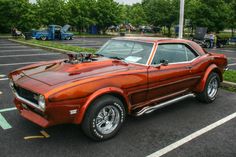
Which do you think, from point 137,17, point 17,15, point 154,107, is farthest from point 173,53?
point 137,17

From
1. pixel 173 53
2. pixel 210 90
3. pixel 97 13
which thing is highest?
pixel 97 13

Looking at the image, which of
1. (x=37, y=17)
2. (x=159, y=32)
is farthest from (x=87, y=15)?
(x=159, y=32)

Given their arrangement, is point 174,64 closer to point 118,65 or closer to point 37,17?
point 118,65

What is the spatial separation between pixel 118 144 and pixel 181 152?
3.04 feet

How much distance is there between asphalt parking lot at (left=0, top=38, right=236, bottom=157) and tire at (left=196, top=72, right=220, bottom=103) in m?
0.37

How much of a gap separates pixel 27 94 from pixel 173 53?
2923 millimetres

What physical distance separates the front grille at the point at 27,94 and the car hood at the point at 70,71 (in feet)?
0.77

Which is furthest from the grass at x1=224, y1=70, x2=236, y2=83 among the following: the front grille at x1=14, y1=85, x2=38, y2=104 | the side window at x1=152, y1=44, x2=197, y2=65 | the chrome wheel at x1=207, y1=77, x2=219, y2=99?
the front grille at x1=14, y1=85, x2=38, y2=104

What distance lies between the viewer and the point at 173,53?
5.45m

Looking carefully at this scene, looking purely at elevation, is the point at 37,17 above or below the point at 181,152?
above

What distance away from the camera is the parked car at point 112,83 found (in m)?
3.78

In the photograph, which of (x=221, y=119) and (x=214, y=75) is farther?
(x=214, y=75)

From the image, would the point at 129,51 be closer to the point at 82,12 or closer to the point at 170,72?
the point at 170,72

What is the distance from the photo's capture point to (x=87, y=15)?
41094 mm
